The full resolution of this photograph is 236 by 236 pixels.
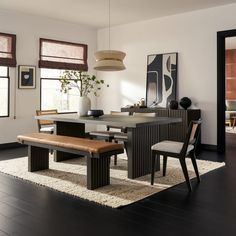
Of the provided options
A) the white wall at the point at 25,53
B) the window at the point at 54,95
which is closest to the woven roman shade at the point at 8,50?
the white wall at the point at 25,53

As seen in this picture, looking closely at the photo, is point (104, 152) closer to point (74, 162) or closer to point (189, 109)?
point (74, 162)

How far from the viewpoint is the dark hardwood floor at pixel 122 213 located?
2.52 meters

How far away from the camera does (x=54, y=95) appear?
730 cm

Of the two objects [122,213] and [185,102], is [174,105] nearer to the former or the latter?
[185,102]

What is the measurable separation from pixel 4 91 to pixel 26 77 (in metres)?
0.57

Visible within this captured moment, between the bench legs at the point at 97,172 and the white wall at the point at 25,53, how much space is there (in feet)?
11.0

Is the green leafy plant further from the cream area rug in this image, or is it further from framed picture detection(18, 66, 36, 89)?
the cream area rug

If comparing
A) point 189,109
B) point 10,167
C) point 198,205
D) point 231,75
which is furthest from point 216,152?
point 231,75

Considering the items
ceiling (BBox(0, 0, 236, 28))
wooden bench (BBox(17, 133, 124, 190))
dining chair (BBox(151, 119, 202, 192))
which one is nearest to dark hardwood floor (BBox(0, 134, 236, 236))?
dining chair (BBox(151, 119, 202, 192))

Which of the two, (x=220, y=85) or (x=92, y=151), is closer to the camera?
(x=92, y=151)

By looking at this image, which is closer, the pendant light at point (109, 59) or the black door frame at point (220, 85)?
the pendant light at point (109, 59)

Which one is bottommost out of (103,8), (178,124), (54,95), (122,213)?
(122,213)

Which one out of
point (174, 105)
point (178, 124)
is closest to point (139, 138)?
point (178, 124)

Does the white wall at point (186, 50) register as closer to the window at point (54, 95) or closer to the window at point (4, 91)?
the window at point (54, 95)
